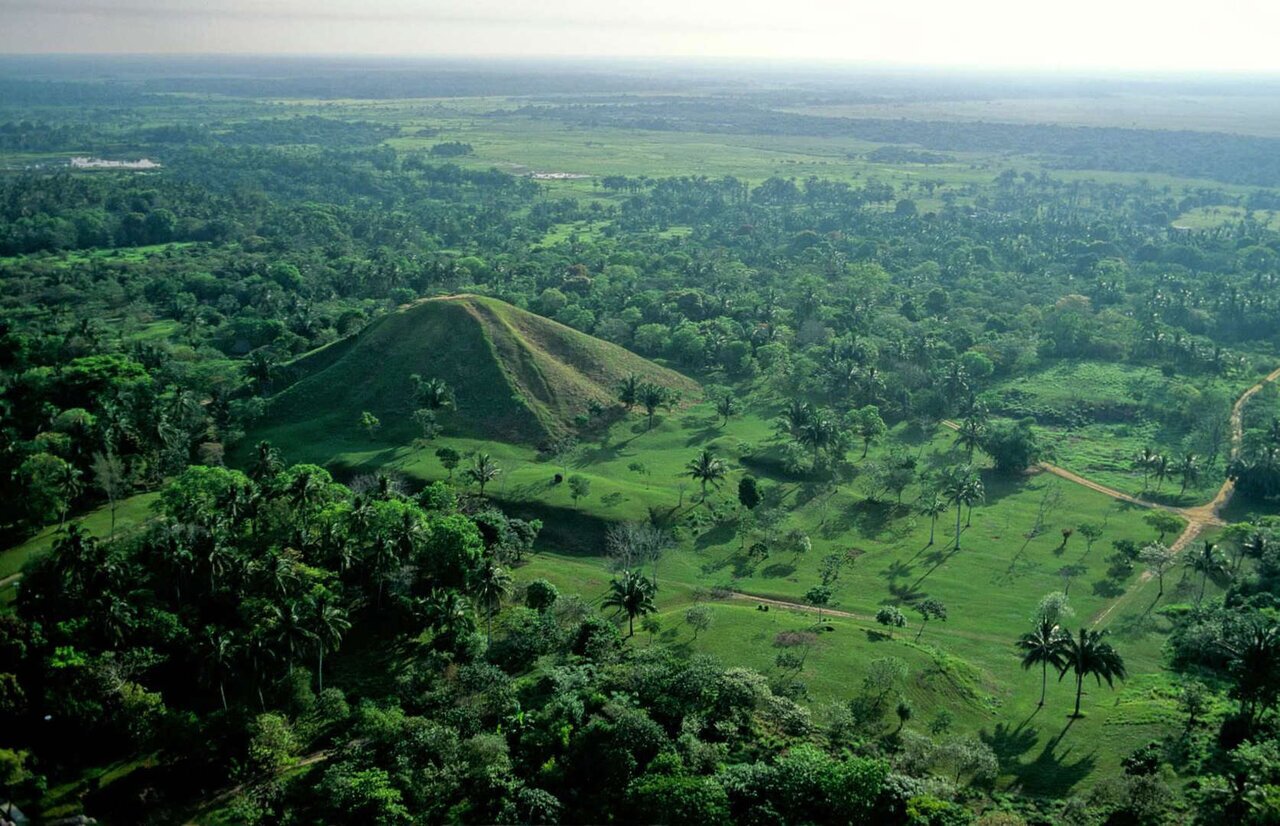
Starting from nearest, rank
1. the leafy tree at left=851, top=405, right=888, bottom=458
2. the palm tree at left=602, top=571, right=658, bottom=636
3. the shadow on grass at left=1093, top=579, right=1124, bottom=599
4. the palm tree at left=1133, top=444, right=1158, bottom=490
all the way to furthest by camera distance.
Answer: the palm tree at left=602, top=571, right=658, bottom=636
the shadow on grass at left=1093, top=579, right=1124, bottom=599
the palm tree at left=1133, top=444, right=1158, bottom=490
the leafy tree at left=851, top=405, right=888, bottom=458

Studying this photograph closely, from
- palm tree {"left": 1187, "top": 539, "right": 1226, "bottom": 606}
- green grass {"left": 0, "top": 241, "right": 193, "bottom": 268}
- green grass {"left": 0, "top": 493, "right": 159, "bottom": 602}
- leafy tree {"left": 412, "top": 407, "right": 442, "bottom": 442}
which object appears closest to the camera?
green grass {"left": 0, "top": 493, "right": 159, "bottom": 602}

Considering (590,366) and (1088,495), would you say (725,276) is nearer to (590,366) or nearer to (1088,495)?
(590,366)

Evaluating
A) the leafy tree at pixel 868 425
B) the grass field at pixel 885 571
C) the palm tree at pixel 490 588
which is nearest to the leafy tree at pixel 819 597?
the grass field at pixel 885 571

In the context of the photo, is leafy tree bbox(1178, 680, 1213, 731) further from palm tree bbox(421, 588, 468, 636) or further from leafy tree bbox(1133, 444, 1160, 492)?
palm tree bbox(421, 588, 468, 636)

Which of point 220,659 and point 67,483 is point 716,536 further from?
point 67,483

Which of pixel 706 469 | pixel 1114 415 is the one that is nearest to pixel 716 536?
pixel 706 469

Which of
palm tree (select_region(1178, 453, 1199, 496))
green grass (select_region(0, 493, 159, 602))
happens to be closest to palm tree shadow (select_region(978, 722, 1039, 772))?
palm tree (select_region(1178, 453, 1199, 496))

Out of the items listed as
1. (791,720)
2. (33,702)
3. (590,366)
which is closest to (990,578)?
(791,720)
